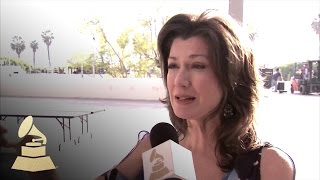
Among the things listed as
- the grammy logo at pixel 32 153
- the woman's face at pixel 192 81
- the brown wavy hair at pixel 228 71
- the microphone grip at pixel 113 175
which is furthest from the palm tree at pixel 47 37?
the microphone grip at pixel 113 175

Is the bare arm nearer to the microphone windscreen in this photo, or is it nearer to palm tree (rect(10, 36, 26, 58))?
the microphone windscreen

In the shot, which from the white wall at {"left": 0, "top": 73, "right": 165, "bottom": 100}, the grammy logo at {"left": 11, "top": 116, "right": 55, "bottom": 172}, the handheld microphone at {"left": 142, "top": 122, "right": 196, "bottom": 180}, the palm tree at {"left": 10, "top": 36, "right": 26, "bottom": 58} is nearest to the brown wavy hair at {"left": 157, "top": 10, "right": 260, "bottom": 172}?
the handheld microphone at {"left": 142, "top": 122, "right": 196, "bottom": 180}

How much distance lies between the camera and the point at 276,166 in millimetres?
861

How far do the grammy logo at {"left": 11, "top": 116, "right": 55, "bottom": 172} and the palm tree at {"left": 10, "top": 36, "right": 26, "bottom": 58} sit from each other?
1.16ft

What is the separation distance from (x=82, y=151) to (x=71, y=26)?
64 centimetres

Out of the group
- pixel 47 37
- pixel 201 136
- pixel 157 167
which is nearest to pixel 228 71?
pixel 201 136

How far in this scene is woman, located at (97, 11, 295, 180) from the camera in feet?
2.93

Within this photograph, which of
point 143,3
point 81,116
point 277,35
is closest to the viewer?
point 277,35

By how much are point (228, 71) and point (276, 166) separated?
0.26 m

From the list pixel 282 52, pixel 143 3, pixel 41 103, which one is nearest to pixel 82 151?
pixel 41 103

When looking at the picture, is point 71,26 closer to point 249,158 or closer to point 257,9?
point 257,9

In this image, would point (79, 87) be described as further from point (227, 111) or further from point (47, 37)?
point (227, 111)

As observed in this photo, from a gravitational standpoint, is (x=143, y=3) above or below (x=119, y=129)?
above

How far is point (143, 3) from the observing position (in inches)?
68.1
